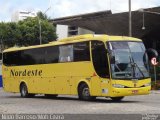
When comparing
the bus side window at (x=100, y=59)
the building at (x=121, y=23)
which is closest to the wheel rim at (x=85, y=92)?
the bus side window at (x=100, y=59)

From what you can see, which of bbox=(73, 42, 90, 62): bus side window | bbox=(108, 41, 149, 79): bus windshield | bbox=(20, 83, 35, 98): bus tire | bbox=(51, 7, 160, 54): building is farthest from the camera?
bbox=(51, 7, 160, 54): building

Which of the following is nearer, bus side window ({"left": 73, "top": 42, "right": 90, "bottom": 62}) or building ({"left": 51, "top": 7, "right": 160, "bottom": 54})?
bus side window ({"left": 73, "top": 42, "right": 90, "bottom": 62})

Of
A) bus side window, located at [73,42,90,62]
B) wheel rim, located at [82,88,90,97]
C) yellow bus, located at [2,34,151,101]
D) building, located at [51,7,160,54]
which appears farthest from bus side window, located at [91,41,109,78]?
building, located at [51,7,160,54]

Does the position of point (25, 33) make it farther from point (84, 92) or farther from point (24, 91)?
point (84, 92)

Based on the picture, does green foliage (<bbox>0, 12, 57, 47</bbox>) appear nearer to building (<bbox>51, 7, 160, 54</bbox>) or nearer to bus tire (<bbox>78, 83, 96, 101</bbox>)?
building (<bbox>51, 7, 160, 54</bbox>)

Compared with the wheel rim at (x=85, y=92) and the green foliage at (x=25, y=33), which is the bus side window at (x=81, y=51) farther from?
the green foliage at (x=25, y=33)

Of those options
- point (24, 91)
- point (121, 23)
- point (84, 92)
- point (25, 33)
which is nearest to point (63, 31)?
point (25, 33)

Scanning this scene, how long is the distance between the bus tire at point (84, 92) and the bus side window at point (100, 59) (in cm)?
145

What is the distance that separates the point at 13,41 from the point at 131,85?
241ft

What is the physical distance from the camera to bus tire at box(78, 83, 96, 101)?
83.4ft

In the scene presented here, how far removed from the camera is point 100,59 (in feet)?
79.5

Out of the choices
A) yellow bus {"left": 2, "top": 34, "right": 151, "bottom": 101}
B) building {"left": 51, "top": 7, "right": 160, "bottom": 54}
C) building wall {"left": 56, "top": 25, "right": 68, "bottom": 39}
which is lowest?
yellow bus {"left": 2, "top": 34, "right": 151, "bottom": 101}

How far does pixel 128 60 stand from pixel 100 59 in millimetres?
1279

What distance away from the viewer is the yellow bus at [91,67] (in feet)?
78.0
